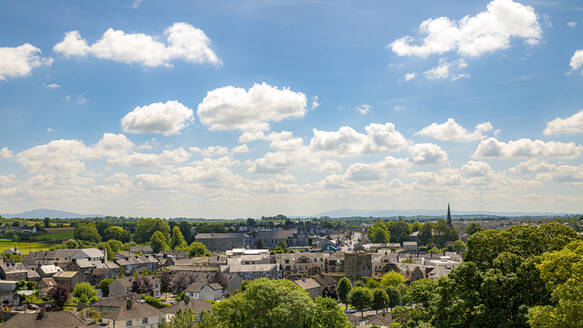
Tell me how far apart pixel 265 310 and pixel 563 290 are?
1118 inches

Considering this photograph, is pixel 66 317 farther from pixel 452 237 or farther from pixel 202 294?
pixel 452 237

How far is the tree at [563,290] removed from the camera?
67.3 feet

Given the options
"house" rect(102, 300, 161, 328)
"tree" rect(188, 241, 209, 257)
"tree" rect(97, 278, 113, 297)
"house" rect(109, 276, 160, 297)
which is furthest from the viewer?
"tree" rect(188, 241, 209, 257)

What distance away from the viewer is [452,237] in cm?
18388

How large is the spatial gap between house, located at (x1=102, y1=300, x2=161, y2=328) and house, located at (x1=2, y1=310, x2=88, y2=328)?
3.69 m

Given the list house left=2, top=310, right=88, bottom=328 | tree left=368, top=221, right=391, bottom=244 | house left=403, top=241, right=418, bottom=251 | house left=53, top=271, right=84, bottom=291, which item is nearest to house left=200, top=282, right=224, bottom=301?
house left=53, top=271, right=84, bottom=291

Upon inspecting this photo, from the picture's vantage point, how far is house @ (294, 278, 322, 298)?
8819 cm

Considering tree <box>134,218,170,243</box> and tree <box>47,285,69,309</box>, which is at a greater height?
tree <box>134,218,170,243</box>

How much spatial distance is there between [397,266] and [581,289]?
87.0m

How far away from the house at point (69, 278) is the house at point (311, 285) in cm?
4533

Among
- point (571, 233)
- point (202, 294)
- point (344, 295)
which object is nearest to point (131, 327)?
point (202, 294)

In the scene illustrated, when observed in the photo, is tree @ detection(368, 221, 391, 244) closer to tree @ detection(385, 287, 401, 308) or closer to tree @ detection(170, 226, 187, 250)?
tree @ detection(170, 226, 187, 250)

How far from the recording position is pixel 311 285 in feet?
296

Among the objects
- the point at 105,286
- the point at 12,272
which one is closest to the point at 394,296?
the point at 105,286
